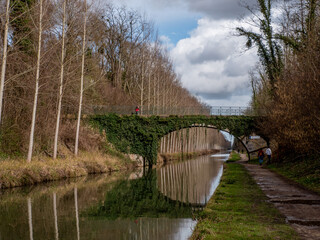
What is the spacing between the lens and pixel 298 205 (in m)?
13.1

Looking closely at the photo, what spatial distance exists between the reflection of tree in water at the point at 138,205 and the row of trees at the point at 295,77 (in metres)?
7.83

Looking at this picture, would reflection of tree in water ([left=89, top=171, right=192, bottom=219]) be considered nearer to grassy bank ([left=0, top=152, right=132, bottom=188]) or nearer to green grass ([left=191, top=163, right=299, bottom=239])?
green grass ([left=191, top=163, right=299, bottom=239])

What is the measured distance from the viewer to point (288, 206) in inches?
513

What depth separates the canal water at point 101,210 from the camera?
11818 millimetres

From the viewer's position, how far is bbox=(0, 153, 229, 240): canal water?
38.8 ft

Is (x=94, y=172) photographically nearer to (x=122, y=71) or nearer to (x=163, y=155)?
(x=163, y=155)

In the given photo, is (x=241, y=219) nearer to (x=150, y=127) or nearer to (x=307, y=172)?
(x=307, y=172)

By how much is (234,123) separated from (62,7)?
21474mm

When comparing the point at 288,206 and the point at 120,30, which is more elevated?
the point at 120,30

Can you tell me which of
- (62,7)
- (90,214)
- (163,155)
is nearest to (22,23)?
(62,7)

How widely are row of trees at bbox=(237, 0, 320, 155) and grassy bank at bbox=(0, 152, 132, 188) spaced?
14641mm

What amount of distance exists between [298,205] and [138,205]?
275 inches

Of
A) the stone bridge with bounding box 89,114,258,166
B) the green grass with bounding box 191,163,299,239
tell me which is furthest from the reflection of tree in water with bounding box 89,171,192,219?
the stone bridge with bounding box 89,114,258,166

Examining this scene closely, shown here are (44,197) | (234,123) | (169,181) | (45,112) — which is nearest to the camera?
(44,197)
